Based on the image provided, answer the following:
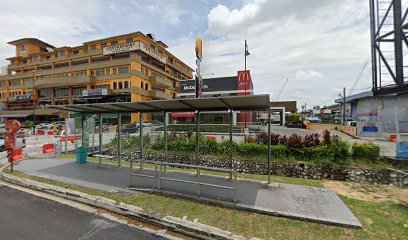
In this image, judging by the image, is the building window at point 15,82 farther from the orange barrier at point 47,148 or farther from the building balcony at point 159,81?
the orange barrier at point 47,148

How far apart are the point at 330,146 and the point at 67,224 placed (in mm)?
10738

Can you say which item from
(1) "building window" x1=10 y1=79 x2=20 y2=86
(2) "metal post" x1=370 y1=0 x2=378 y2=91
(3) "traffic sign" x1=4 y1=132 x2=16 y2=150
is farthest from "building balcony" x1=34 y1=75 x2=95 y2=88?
(2) "metal post" x1=370 y1=0 x2=378 y2=91

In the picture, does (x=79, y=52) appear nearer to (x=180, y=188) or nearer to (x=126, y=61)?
(x=126, y=61)

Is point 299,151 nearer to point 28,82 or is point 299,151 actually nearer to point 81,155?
point 81,155

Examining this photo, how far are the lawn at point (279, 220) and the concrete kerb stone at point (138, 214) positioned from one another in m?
0.20

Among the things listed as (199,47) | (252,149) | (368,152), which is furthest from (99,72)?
(368,152)

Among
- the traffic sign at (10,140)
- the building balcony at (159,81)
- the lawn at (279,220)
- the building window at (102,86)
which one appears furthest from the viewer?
the building balcony at (159,81)

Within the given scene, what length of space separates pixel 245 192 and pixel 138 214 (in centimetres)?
307

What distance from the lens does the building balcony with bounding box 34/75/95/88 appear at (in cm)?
4381

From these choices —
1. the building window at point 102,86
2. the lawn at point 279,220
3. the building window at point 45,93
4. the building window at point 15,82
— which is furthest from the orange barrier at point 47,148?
the building window at point 15,82

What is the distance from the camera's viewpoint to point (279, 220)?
177 inches

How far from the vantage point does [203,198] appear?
5527 mm

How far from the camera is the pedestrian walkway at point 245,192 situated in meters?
4.74

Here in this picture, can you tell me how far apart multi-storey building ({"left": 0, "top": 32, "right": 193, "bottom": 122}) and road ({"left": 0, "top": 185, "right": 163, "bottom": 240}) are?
119 feet
